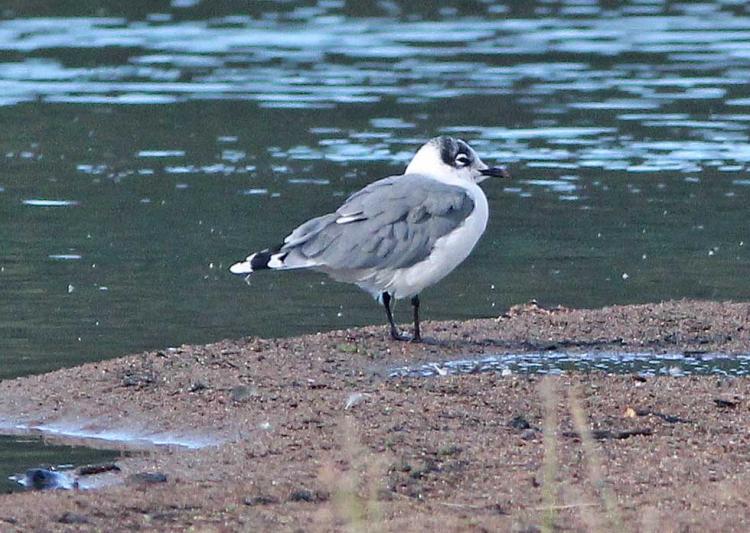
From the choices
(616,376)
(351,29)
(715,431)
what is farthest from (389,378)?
(351,29)

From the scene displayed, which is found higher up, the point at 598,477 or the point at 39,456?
the point at 598,477

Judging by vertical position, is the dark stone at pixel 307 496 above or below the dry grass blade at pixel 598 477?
below

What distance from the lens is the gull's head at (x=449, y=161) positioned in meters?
10.1

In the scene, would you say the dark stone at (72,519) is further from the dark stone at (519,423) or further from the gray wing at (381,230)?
the gray wing at (381,230)

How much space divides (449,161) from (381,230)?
789 mm

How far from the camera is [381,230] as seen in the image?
31.3 feet

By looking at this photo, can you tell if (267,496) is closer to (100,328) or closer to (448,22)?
(100,328)

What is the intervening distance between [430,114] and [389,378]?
9.37 m

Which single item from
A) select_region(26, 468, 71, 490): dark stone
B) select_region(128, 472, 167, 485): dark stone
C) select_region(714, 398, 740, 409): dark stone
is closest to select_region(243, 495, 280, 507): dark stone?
select_region(128, 472, 167, 485): dark stone

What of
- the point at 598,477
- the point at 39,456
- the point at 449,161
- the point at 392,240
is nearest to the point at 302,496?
the point at 598,477

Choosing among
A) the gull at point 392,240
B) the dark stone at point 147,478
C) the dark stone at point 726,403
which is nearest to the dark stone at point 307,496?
the dark stone at point 147,478

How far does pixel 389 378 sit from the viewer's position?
8906mm

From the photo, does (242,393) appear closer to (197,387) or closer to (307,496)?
(197,387)

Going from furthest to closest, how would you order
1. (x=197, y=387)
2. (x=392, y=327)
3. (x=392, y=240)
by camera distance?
(x=392, y=327)
(x=392, y=240)
(x=197, y=387)
